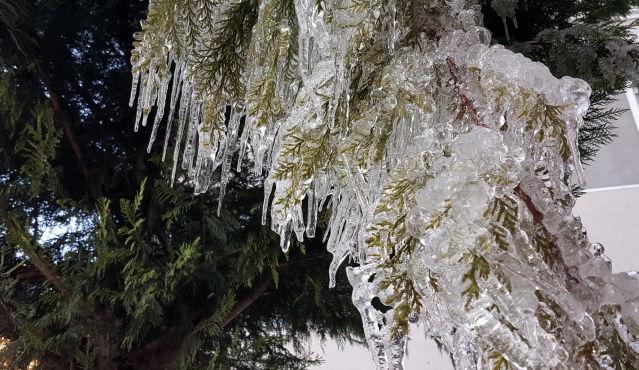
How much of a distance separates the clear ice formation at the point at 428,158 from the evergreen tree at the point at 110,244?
33.1 inches

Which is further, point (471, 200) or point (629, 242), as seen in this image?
point (629, 242)

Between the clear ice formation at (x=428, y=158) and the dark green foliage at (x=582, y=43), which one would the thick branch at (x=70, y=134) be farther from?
the dark green foliage at (x=582, y=43)

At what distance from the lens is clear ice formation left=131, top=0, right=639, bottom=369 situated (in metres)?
0.37

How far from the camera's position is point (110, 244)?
5.60ft

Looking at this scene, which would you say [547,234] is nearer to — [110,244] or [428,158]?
[428,158]

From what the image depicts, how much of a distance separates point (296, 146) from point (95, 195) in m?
1.57

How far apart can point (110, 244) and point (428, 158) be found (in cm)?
147

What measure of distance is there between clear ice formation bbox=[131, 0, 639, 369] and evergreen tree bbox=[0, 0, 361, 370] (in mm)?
842

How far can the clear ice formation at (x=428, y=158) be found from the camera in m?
0.37

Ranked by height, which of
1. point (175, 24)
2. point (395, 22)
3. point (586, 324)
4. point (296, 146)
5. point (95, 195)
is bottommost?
point (586, 324)

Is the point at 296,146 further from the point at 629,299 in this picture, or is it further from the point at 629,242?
the point at 629,242

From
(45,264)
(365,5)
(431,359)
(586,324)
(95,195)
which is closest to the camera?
(586,324)

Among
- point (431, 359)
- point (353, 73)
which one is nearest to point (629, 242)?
point (431, 359)

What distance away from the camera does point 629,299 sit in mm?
385
